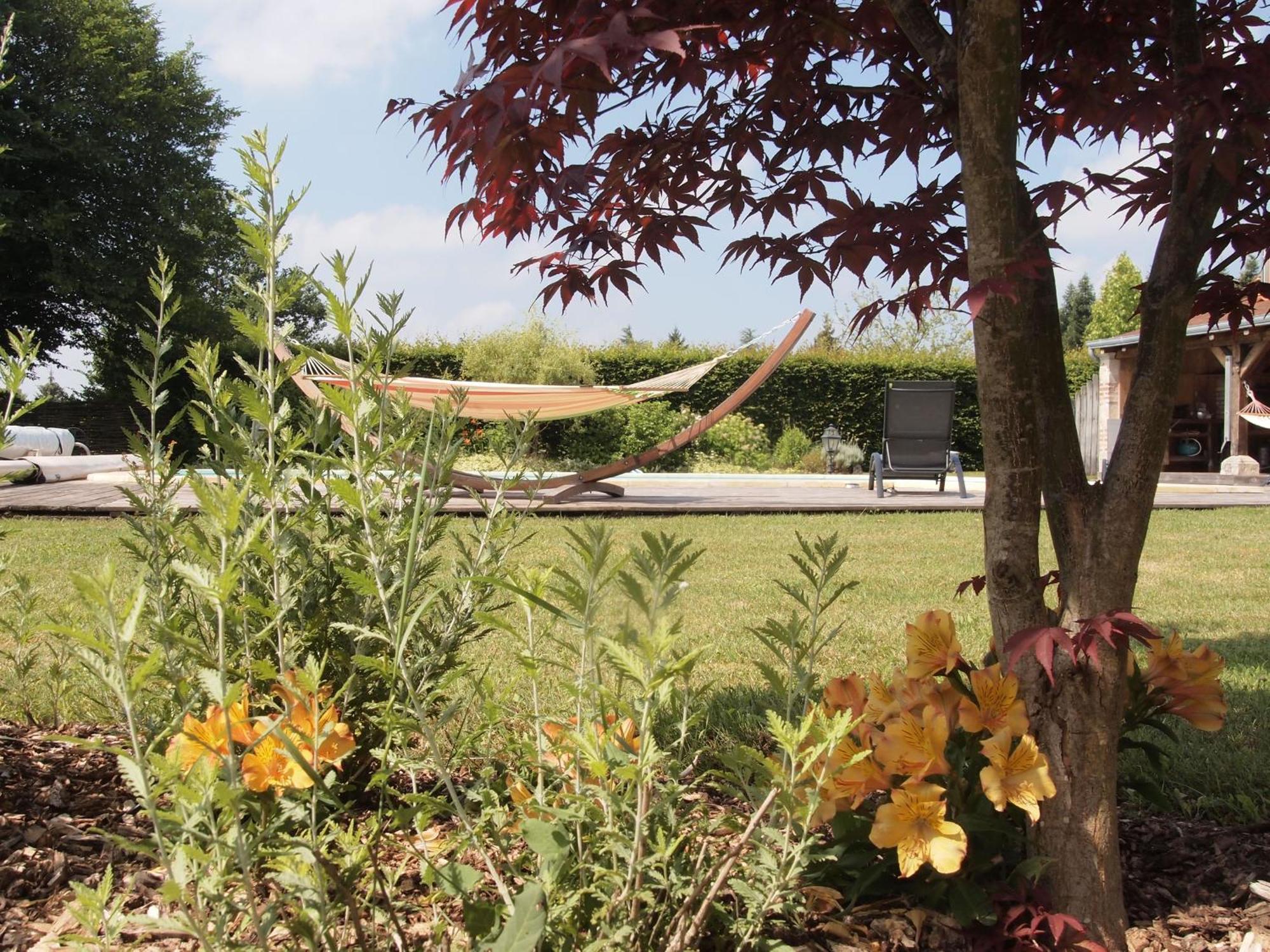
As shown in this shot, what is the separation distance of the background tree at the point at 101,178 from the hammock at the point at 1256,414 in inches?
717

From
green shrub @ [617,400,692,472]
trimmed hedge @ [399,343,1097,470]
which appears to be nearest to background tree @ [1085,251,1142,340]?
trimmed hedge @ [399,343,1097,470]

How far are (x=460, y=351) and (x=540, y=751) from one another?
15.5 meters

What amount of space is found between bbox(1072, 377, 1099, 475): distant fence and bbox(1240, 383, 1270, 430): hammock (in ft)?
9.40

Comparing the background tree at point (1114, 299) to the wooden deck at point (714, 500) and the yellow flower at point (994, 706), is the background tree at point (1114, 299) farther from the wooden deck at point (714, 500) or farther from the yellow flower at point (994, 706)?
the yellow flower at point (994, 706)

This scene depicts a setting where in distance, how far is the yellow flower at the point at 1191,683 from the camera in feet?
4.65

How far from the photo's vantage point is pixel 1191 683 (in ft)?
4.70

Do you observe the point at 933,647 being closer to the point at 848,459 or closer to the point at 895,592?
the point at 895,592

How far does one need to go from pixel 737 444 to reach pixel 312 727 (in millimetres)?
14709

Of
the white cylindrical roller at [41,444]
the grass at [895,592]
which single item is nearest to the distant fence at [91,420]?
the white cylindrical roller at [41,444]

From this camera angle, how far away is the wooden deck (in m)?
6.74

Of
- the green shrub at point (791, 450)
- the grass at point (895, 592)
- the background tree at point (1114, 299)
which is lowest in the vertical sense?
the grass at point (895, 592)

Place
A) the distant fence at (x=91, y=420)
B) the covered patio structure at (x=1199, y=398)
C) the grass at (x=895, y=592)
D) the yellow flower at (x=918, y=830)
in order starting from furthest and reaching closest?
1. the distant fence at (x=91, y=420)
2. the covered patio structure at (x=1199, y=398)
3. the grass at (x=895, y=592)
4. the yellow flower at (x=918, y=830)

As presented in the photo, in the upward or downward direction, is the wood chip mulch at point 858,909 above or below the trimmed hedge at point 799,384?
below

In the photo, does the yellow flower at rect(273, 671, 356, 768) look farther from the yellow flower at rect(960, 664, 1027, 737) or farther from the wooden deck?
the wooden deck
